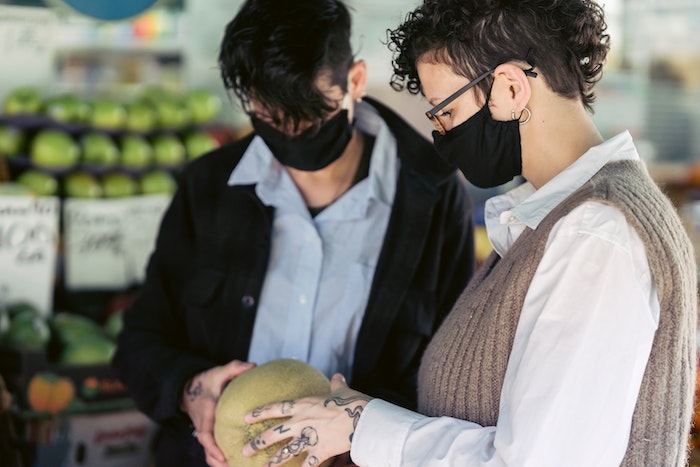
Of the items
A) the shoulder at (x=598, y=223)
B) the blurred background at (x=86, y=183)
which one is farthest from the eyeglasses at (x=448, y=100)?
the blurred background at (x=86, y=183)

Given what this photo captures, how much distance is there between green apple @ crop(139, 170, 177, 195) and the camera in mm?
4250

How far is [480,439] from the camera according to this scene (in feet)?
5.14

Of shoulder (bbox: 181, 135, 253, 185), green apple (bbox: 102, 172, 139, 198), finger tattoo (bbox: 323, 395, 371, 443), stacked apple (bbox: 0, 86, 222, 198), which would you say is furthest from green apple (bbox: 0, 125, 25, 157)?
finger tattoo (bbox: 323, 395, 371, 443)

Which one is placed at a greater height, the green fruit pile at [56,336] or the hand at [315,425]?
the hand at [315,425]

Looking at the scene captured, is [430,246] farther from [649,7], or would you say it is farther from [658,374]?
[649,7]

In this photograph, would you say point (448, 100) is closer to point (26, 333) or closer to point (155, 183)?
point (26, 333)

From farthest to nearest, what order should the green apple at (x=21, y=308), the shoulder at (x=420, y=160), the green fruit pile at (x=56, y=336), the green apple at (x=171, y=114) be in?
1. the green apple at (x=171, y=114)
2. the green apple at (x=21, y=308)
3. the green fruit pile at (x=56, y=336)
4. the shoulder at (x=420, y=160)

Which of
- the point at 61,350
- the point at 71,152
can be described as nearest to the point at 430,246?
the point at 61,350

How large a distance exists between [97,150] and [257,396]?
238 cm

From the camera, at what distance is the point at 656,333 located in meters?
1.52

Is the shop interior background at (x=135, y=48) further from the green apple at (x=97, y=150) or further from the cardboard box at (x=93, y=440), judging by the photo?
the cardboard box at (x=93, y=440)

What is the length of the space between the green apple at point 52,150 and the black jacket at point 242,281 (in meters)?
1.44

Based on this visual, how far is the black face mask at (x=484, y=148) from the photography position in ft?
5.59

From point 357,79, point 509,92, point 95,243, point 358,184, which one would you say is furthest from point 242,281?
point 95,243
